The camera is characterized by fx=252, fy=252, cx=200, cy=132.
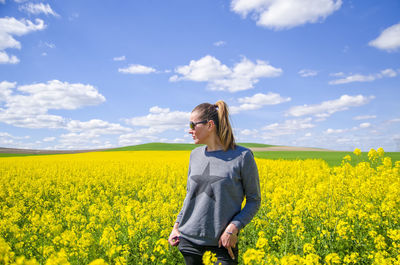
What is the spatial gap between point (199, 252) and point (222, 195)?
1.64ft

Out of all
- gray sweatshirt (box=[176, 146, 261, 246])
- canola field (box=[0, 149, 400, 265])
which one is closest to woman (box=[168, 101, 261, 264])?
gray sweatshirt (box=[176, 146, 261, 246])

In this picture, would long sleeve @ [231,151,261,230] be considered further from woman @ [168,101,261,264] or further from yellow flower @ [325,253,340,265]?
yellow flower @ [325,253,340,265]

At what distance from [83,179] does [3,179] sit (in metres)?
3.70

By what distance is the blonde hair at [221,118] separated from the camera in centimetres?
203

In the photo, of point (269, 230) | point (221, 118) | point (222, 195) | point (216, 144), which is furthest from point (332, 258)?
point (269, 230)

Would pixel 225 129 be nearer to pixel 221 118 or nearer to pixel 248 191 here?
pixel 221 118

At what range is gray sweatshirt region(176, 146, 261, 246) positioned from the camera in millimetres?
1928

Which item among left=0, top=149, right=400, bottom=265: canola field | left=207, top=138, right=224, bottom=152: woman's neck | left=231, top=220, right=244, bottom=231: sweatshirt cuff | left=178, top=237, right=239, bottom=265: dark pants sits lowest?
left=0, top=149, right=400, bottom=265: canola field

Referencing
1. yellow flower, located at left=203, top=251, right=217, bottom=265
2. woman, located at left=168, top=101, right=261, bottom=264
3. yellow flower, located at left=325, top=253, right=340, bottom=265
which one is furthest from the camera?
yellow flower, located at left=325, top=253, right=340, bottom=265

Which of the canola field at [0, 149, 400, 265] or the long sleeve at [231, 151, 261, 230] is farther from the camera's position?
the canola field at [0, 149, 400, 265]

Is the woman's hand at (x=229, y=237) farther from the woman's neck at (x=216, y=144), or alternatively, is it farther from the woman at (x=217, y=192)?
the woman's neck at (x=216, y=144)

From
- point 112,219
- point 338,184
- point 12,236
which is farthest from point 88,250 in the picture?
point 338,184

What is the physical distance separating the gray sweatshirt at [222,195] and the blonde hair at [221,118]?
0.27 feet

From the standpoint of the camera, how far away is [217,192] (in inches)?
76.4
